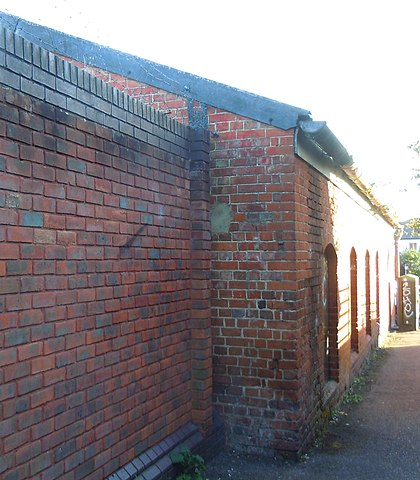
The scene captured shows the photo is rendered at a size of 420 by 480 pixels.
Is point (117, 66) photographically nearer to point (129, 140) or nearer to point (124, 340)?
point (129, 140)

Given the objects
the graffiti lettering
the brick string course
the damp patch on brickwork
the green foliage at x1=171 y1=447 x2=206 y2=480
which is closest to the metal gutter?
the damp patch on brickwork

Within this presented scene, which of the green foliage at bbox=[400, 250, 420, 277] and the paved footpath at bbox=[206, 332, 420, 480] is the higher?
the green foliage at bbox=[400, 250, 420, 277]

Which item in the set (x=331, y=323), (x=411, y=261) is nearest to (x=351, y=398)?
(x=331, y=323)

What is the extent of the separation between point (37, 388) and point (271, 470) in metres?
2.70

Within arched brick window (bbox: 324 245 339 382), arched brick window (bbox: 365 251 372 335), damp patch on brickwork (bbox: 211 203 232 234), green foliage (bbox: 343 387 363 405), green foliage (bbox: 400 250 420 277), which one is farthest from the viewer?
green foliage (bbox: 400 250 420 277)

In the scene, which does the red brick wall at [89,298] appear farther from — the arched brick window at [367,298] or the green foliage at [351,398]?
the arched brick window at [367,298]

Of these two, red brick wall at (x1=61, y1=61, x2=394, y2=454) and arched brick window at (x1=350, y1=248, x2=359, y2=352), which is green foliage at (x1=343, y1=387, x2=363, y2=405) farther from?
red brick wall at (x1=61, y1=61, x2=394, y2=454)

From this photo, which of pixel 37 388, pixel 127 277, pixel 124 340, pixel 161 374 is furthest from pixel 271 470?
pixel 37 388

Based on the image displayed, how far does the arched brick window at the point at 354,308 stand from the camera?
9484 millimetres

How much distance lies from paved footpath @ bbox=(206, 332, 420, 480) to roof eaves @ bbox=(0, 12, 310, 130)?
10.5 feet

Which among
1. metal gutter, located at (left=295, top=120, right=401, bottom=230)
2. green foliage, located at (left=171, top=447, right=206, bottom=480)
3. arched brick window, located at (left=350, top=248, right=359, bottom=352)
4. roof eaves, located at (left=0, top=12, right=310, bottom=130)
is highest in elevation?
roof eaves, located at (left=0, top=12, right=310, bottom=130)

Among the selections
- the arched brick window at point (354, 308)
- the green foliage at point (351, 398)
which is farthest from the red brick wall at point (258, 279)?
the arched brick window at point (354, 308)

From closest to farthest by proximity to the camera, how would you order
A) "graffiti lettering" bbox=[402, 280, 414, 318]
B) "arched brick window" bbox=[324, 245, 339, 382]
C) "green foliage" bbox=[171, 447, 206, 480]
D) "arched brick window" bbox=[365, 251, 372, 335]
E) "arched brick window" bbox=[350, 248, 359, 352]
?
"green foliage" bbox=[171, 447, 206, 480]
"arched brick window" bbox=[324, 245, 339, 382]
"arched brick window" bbox=[350, 248, 359, 352]
"arched brick window" bbox=[365, 251, 372, 335]
"graffiti lettering" bbox=[402, 280, 414, 318]

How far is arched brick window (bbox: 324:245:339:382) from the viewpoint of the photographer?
7.21m
